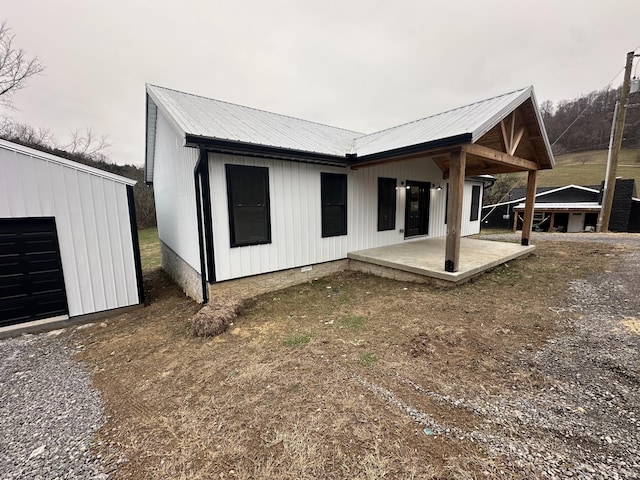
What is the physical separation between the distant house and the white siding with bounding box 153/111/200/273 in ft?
69.2

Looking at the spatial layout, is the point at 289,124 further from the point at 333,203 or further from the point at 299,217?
the point at 299,217

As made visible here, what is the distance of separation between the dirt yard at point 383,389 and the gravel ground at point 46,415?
0.15 meters

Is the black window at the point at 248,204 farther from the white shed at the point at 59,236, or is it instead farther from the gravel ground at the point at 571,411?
the gravel ground at the point at 571,411

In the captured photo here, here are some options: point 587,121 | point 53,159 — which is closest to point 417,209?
point 53,159

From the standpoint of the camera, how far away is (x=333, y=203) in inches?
253

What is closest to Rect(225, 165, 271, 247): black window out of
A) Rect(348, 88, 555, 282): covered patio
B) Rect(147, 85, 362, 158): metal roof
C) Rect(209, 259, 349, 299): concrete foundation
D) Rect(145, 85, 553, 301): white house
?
Rect(145, 85, 553, 301): white house

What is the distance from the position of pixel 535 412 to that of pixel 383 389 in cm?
119

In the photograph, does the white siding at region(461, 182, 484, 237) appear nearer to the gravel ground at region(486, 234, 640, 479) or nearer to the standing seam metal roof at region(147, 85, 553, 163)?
the standing seam metal roof at region(147, 85, 553, 163)

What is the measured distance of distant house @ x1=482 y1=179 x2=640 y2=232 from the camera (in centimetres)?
1702

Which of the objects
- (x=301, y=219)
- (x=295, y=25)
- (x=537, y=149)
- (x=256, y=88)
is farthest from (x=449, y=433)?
(x=256, y=88)

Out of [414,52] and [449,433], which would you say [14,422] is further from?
[414,52]

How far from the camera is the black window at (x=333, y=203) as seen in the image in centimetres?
626

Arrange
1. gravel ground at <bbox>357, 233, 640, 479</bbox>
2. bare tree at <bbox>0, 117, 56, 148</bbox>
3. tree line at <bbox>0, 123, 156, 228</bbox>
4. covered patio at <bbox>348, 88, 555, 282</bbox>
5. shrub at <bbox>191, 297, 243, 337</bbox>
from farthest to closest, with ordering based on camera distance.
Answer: tree line at <bbox>0, 123, 156, 228</bbox> < bare tree at <bbox>0, 117, 56, 148</bbox> < covered patio at <bbox>348, 88, 555, 282</bbox> < shrub at <bbox>191, 297, 243, 337</bbox> < gravel ground at <bbox>357, 233, 640, 479</bbox>

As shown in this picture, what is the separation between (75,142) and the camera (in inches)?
723
